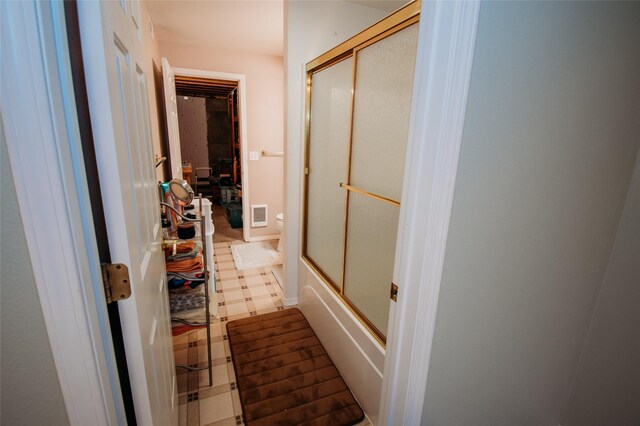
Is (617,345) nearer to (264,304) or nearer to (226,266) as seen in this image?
(264,304)

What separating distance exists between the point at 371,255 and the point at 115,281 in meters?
Result: 1.17

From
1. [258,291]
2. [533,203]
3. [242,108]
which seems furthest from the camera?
[242,108]

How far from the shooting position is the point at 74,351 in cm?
56

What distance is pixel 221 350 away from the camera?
2010 mm

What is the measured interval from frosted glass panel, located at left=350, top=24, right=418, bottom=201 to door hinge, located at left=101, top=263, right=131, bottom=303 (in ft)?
3.47

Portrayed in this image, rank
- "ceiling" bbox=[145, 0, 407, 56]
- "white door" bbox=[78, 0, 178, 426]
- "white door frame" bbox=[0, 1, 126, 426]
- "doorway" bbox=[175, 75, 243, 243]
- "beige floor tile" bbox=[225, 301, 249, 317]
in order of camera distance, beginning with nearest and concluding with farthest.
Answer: "white door frame" bbox=[0, 1, 126, 426] < "white door" bbox=[78, 0, 178, 426] < "ceiling" bbox=[145, 0, 407, 56] < "beige floor tile" bbox=[225, 301, 249, 317] < "doorway" bbox=[175, 75, 243, 243]

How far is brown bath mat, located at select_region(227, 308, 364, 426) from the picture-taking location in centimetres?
156

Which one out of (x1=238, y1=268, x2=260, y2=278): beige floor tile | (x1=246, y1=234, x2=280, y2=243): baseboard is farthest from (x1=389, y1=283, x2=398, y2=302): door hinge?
(x1=246, y1=234, x2=280, y2=243): baseboard

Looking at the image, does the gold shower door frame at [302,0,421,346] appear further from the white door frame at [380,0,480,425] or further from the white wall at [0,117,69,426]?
the white wall at [0,117,69,426]

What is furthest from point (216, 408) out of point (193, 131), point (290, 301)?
point (193, 131)

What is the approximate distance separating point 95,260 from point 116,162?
20 centimetres

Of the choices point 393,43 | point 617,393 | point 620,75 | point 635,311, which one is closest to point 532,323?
point 635,311

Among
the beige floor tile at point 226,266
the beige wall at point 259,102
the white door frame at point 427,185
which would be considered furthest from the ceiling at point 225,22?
the beige floor tile at point 226,266

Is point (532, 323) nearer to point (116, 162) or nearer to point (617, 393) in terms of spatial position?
point (617, 393)
